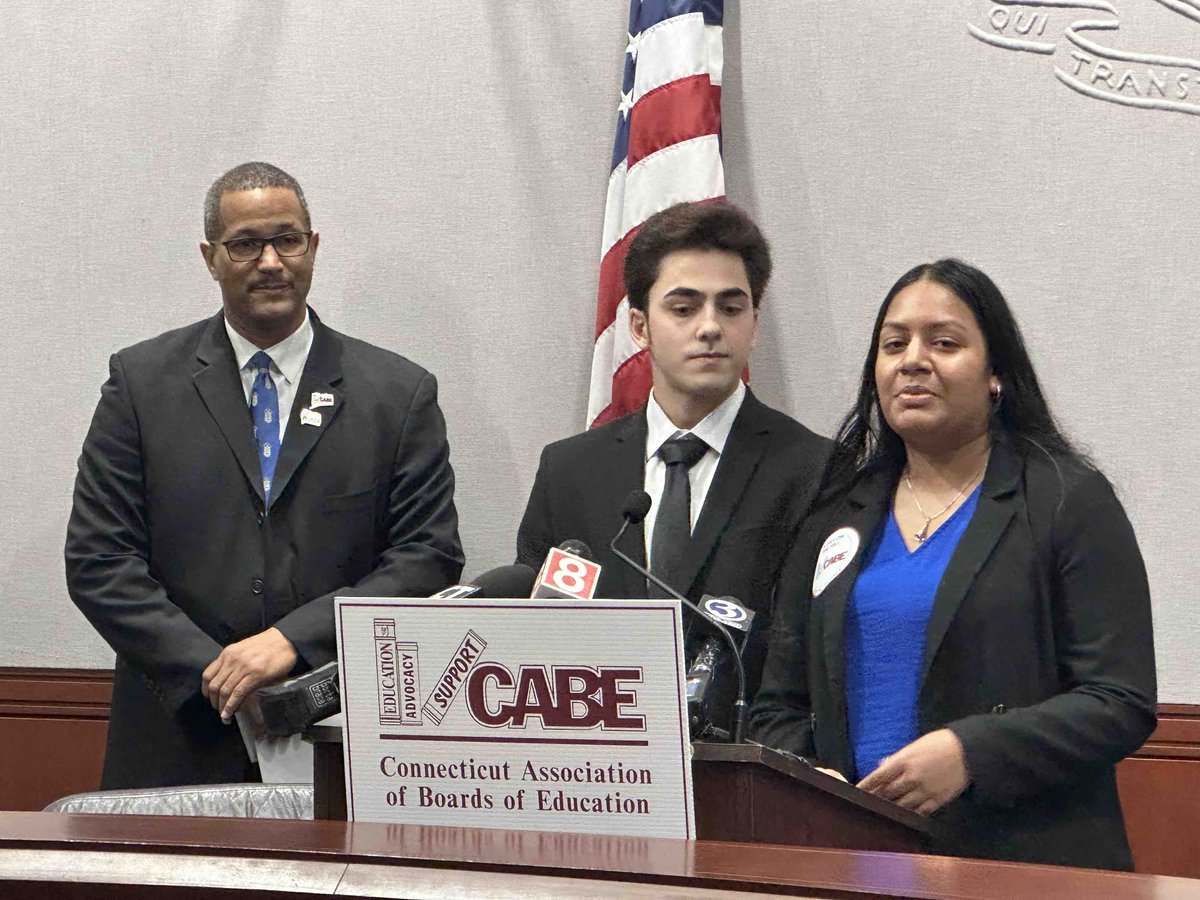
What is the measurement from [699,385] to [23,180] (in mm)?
2235

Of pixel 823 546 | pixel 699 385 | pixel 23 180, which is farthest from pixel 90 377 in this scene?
pixel 823 546

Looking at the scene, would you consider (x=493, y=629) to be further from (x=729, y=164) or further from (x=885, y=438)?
(x=729, y=164)

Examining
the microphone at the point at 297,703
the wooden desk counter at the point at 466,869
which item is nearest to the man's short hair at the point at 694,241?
the microphone at the point at 297,703

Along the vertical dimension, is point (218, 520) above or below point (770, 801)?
above

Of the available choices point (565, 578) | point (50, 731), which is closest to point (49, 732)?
point (50, 731)

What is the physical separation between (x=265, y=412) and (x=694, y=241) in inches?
38.5

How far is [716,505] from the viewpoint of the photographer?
264 centimetres

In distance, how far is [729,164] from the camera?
3.73 meters

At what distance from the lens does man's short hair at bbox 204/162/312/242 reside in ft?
10.4

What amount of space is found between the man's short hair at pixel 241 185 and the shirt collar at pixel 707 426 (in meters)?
0.90

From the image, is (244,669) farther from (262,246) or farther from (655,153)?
(655,153)

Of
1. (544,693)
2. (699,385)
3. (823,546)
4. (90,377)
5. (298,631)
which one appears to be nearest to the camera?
(544,693)

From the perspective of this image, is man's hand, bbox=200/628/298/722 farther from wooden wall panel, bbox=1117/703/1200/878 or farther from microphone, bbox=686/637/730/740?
wooden wall panel, bbox=1117/703/1200/878

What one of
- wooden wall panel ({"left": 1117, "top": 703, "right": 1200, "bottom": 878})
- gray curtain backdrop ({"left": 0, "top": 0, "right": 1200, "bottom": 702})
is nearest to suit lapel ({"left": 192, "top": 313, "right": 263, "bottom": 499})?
gray curtain backdrop ({"left": 0, "top": 0, "right": 1200, "bottom": 702})
